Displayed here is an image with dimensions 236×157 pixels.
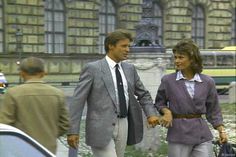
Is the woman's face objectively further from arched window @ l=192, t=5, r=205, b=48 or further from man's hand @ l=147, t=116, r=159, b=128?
arched window @ l=192, t=5, r=205, b=48

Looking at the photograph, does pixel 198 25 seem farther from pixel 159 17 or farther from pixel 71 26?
pixel 71 26

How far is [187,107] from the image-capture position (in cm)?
551

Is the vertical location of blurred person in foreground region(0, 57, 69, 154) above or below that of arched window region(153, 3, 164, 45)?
below

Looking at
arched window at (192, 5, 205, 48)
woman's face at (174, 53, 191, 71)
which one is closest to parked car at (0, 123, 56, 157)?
woman's face at (174, 53, 191, 71)

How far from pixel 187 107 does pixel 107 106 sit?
0.79 m

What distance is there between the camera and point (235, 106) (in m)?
21.3

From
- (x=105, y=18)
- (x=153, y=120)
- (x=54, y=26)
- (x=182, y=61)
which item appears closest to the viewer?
(x=182, y=61)

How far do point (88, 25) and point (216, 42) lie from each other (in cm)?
1022

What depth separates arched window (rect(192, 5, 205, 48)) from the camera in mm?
38094

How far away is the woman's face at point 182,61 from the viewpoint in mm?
5531

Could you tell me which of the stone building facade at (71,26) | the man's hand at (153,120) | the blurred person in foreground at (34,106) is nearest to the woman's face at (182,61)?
the man's hand at (153,120)

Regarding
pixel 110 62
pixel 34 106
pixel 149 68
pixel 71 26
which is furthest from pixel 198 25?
pixel 34 106

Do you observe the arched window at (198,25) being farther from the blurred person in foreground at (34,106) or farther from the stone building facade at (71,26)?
the blurred person in foreground at (34,106)

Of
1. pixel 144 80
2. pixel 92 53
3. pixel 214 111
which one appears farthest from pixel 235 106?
pixel 214 111
